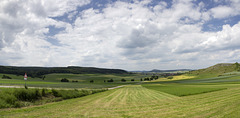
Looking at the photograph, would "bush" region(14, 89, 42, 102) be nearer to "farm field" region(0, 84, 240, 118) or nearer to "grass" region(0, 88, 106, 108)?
"grass" region(0, 88, 106, 108)

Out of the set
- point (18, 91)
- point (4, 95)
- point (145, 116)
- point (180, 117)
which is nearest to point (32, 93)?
point (18, 91)

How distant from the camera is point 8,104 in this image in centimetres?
1917

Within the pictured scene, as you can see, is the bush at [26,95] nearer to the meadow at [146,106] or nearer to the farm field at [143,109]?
the meadow at [146,106]

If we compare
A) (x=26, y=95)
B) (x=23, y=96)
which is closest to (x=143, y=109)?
(x=26, y=95)

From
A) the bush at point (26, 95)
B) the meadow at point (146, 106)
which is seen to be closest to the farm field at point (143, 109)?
the meadow at point (146, 106)

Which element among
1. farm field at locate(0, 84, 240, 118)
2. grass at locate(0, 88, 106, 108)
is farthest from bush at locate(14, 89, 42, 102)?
farm field at locate(0, 84, 240, 118)

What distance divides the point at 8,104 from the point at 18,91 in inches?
202

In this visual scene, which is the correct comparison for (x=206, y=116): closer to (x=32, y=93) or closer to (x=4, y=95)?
(x=4, y=95)

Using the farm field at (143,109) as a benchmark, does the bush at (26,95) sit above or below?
above

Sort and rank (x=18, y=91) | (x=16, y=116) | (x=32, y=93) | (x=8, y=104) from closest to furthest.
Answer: (x=16, y=116)
(x=8, y=104)
(x=18, y=91)
(x=32, y=93)

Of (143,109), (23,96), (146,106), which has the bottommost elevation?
(146,106)

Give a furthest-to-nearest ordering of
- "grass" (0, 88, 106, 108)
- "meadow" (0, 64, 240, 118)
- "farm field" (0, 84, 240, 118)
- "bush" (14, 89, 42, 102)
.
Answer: "bush" (14, 89, 42, 102)
"grass" (0, 88, 106, 108)
"meadow" (0, 64, 240, 118)
"farm field" (0, 84, 240, 118)

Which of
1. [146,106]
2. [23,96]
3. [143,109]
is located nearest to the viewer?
[143,109]

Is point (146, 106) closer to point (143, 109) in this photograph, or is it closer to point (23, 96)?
point (143, 109)
